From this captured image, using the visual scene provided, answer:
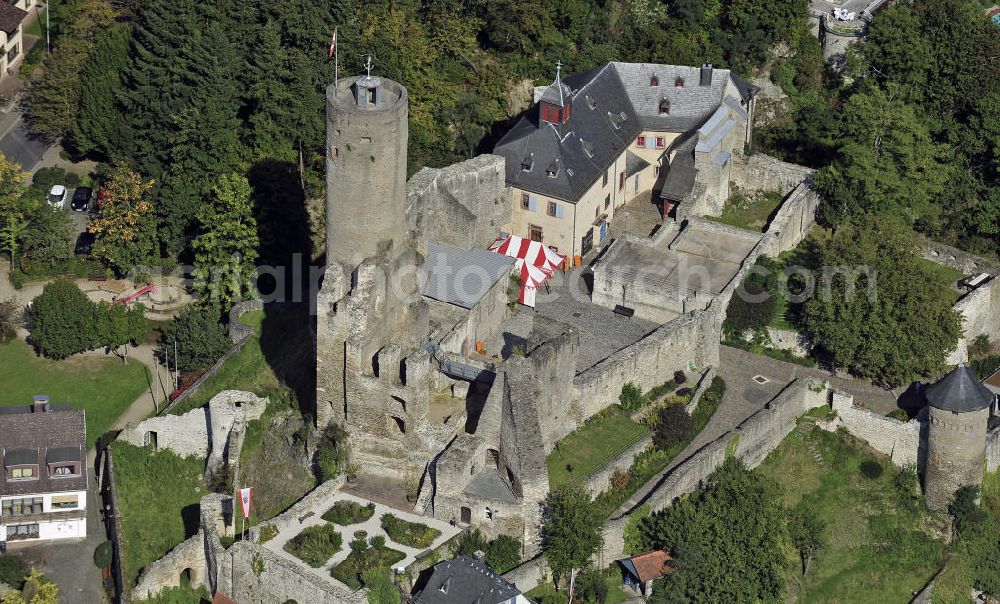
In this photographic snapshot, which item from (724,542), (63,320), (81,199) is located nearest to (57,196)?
(81,199)

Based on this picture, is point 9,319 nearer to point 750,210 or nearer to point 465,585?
point 465,585

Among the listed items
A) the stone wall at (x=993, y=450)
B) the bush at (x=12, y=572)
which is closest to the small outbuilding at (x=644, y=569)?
the stone wall at (x=993, y=450)

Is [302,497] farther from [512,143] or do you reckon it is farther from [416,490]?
[512,143]

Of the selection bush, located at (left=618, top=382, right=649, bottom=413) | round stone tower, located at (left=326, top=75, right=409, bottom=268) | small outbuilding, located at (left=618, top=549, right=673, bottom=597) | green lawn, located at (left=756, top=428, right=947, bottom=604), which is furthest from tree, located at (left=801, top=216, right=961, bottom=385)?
round stone tower, located at (left=326, top=75, right=409, bottom=268)

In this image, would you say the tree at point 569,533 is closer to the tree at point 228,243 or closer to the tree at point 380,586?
the tree at point 380,586

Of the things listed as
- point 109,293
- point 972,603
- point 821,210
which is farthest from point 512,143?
point 972,603
